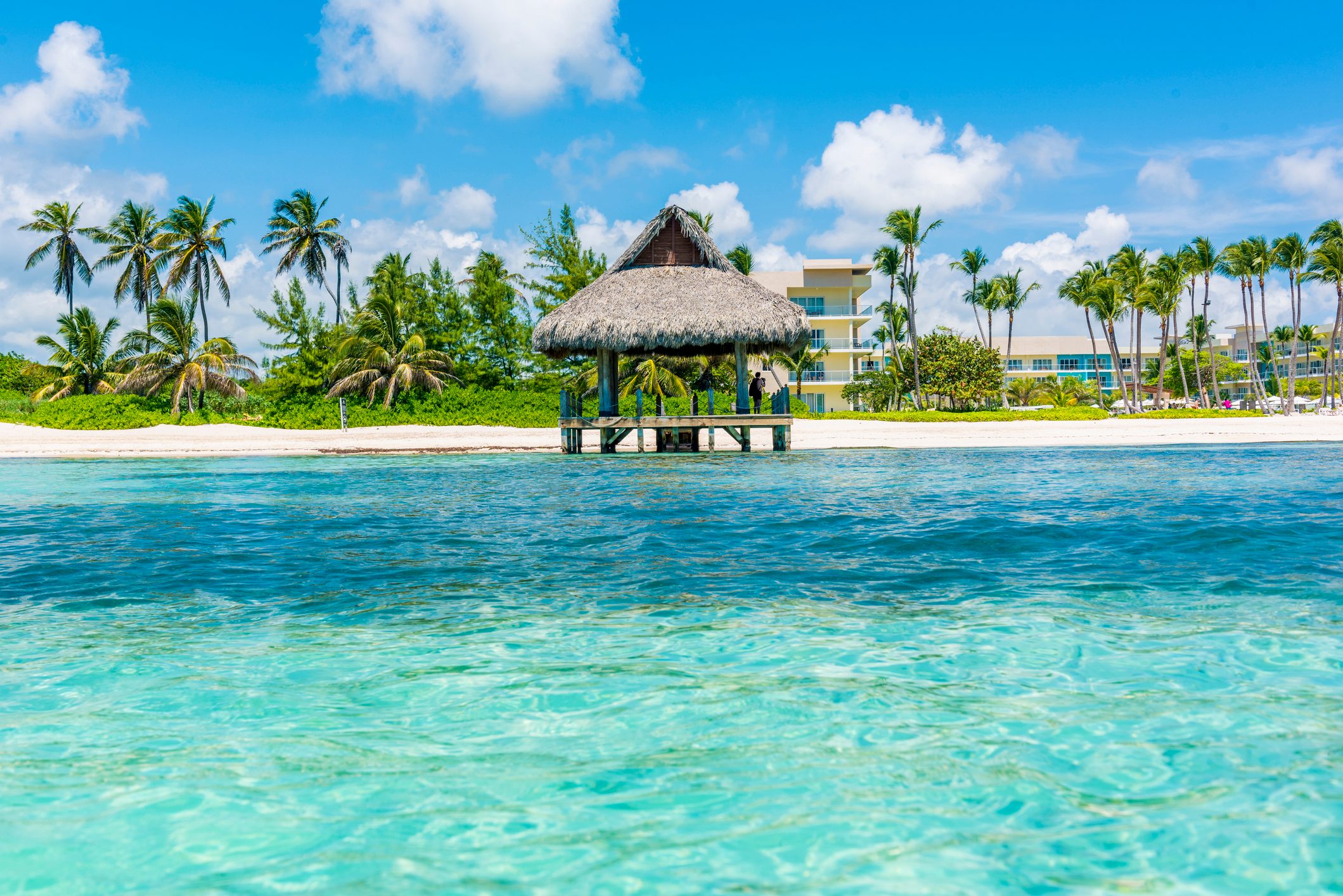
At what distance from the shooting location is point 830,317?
4897cm

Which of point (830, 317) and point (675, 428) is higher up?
point (830, 317)

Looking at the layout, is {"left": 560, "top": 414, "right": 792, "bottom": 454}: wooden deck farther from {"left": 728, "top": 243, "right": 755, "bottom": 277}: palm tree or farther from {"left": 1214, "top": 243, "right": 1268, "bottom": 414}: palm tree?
{"left": 1214, "top": 243, "right": 1268, "bottom": 414}: palm tree

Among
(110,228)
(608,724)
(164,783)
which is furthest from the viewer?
(110,228)

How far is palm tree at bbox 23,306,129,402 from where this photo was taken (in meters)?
35.2

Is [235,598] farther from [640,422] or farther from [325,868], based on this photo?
[640,422]

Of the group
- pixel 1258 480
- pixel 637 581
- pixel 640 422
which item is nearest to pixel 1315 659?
pixel 637 581

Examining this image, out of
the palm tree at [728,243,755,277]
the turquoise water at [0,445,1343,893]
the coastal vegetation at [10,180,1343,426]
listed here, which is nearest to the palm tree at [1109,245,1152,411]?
the coastal vegetation at [10,180,1343,426]

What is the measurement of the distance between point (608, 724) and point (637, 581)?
2.72 m

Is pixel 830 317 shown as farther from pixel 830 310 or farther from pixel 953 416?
pixel 953 416

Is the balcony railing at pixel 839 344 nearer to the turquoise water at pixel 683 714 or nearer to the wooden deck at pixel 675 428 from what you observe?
the wooden deck at pixel 675 428

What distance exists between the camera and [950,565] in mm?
6398

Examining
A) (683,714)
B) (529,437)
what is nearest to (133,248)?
(529,437)

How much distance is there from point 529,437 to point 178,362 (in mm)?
14870

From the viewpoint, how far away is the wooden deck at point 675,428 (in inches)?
811
